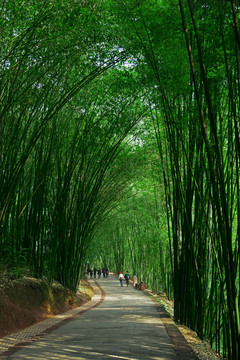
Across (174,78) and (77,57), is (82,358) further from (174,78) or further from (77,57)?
(77,57)

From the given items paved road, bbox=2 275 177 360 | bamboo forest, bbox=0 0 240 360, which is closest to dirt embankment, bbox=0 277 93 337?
bamboo forest, bbox=0 0 240 360

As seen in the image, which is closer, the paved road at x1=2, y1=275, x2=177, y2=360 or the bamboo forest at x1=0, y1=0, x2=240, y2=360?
the paved road at x1=2, y1=275, x2=177, y2=360

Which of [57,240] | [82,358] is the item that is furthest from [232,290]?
[57,240]

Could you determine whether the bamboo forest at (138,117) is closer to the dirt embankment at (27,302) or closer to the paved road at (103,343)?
the dirt embankment at (27,302)

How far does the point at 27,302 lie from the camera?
5.77 metres

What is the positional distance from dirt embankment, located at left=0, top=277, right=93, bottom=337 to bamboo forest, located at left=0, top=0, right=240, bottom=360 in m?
0.35

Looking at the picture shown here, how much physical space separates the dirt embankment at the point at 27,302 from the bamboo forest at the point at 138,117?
347 millimetres

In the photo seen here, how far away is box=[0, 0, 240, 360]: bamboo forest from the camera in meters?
3.73

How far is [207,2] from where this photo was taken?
378cm

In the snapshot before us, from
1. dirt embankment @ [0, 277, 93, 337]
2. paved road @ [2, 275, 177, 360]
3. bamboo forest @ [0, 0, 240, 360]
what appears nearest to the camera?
paved road @ [2, 275, 177, 360]

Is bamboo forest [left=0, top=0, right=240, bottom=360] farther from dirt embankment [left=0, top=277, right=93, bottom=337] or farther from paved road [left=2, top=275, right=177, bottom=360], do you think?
paved road [left=2, top=275, right=177, bottom=360]

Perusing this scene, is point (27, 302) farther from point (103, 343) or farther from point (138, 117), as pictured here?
Answer: point (138, 117)

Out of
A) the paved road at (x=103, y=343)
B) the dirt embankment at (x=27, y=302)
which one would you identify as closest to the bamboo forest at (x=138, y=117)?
the dirt embankment at (x=27, y=302)

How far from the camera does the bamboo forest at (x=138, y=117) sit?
3.73 m
